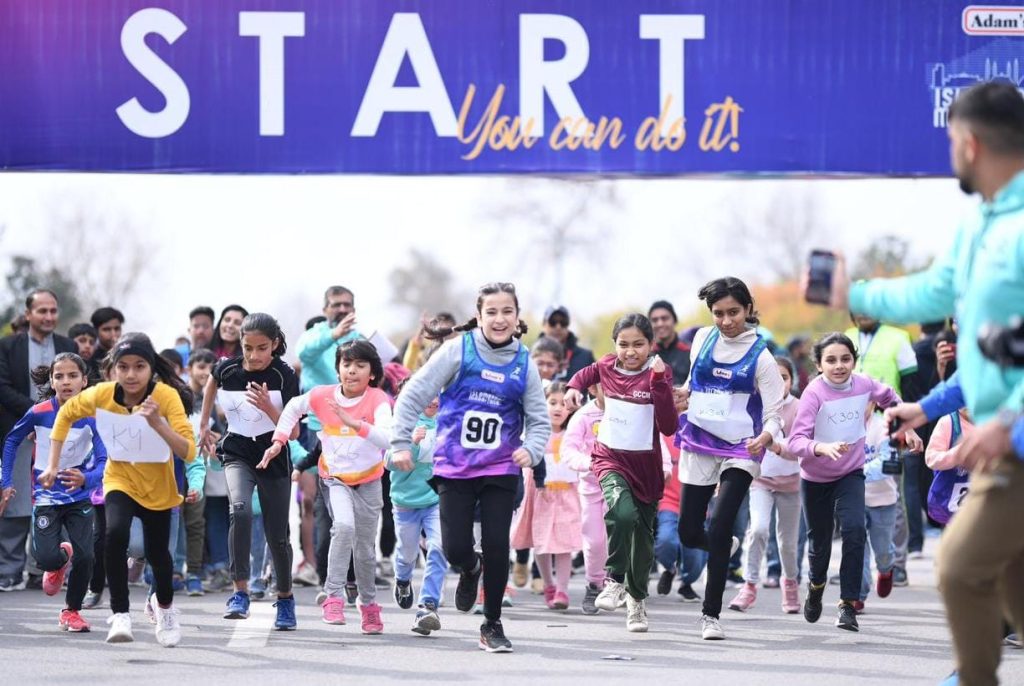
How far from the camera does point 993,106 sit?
5.39 metres

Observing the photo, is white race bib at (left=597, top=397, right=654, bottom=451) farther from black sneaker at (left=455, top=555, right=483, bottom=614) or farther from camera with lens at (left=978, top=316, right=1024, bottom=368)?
camera with lens at (left=978, top=316, right=1024, bottom=368)

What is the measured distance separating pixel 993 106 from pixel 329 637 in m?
5.50

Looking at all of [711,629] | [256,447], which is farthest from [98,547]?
[711,629]

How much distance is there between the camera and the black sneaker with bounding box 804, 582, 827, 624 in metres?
10.1

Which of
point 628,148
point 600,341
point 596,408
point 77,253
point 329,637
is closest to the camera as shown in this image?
point 329,637

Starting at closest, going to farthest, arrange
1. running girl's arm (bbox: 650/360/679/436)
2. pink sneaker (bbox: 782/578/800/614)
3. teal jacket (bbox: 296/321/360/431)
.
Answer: running girl's arm (bbox: 650/360/679/436), pink sneaker (bbox: 782/578/800/614), teal jacket (bbox: 296/321/360/431)

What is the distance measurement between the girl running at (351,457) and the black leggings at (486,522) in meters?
1.04

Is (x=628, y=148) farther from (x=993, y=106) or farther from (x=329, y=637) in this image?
(x=993, y=106)

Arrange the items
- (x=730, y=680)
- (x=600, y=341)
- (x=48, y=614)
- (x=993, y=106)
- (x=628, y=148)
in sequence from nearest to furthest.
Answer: (x=993, y=106) → (x=730, y=680) → (x=48, y=614) → (x=628, y=148) → (x=600, y=341)

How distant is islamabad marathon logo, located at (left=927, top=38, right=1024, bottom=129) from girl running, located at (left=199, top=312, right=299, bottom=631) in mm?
6560

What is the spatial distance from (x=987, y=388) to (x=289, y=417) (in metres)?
5.42

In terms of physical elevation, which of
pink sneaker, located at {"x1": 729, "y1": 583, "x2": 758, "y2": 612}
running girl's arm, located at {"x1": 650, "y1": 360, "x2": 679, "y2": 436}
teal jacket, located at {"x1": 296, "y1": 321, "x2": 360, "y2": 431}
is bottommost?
pink sneaker, located at {"x1": 729, "y1": 583, "x2": 758, "y2": 612}

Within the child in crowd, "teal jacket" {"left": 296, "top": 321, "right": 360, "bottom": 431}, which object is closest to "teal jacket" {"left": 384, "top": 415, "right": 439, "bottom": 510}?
the child in crowd

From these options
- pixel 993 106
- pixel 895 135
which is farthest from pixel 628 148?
Answer: pixel 993 106
